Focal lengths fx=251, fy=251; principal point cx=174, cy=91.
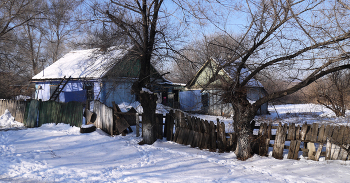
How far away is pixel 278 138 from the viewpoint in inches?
A: 288

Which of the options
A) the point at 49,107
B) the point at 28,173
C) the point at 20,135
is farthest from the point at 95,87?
the point at 28,173

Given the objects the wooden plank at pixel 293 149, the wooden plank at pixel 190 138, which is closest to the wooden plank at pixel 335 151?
the wooden plank at pixel 293 149

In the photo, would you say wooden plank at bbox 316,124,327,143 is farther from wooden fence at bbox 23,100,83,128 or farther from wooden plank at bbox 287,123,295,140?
wooden fence at bbox 23,100,83,128

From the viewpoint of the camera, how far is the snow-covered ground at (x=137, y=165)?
5.75 m

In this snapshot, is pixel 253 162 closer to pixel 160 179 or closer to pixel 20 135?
pixel 160 179

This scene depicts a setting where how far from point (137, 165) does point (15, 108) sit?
1160 centimetres

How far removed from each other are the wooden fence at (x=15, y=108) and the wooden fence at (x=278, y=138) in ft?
30.1

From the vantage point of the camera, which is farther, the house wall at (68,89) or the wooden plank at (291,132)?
the house wall at (68,89)

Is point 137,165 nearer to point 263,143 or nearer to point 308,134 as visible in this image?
point 263,143

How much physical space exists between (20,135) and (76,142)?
10.5 feet

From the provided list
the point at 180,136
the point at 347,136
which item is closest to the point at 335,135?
the point at 347,136

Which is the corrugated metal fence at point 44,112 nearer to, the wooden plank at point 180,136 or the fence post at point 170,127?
the fence post at point 170,127

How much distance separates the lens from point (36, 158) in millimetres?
7258

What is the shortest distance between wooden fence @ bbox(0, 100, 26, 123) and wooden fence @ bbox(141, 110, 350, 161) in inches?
361
